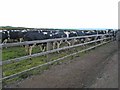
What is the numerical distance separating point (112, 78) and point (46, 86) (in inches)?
96.7

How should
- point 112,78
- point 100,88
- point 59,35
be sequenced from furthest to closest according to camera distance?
1. point 59,35
2. point 112,78
3. point 100,88

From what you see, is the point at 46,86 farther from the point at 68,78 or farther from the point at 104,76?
the point at 104,76

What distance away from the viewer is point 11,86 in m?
7.62

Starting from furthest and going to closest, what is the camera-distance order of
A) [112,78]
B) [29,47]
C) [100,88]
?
1. [29,47]
2. [112,78]
3. [100,88]

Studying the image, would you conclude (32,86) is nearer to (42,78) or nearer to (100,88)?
(42,78)

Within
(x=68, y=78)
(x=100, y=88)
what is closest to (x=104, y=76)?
(x=68, y=78)

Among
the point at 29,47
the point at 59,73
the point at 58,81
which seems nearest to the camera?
the point at 58,81

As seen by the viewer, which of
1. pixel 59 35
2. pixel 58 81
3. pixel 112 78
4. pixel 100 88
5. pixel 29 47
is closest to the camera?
pixel 100 88

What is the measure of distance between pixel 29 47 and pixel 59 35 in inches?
326

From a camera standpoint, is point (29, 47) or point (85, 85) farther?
point (29, 47)

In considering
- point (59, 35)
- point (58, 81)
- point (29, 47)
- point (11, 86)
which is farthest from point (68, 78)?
point (59, 35)

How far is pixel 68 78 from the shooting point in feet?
28.8

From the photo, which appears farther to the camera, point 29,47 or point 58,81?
point 29,47

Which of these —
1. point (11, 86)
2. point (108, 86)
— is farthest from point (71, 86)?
point (11, 86)
